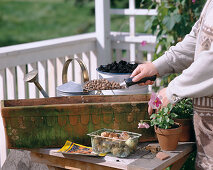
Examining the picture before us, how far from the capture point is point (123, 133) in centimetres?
181

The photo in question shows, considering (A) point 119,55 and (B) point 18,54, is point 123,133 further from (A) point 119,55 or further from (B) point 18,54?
(A) point 119,55

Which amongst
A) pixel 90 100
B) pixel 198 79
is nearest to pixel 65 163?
pixel 90 100

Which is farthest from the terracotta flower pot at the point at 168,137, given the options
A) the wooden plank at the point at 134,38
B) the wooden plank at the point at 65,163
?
the wooden plank at the point at 134,38

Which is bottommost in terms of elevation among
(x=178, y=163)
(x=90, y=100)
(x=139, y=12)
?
(x=178, y=163)

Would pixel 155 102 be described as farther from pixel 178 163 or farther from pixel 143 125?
pixel 178 163

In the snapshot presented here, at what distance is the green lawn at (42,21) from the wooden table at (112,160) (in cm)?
942

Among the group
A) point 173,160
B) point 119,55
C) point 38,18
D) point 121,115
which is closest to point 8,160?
point 121,115

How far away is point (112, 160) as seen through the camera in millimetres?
1749

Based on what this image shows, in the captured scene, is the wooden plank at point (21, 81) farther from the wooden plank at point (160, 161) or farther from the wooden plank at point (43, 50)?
the wooden plank at point (160, 161)

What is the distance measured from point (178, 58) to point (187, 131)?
1.22ft

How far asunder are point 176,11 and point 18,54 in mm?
1426

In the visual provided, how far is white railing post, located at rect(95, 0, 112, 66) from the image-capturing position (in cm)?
418

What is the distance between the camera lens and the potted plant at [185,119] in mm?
1889

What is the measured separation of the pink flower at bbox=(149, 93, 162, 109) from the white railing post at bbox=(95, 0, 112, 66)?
2.48 meters
